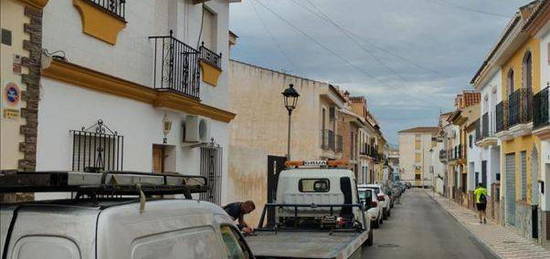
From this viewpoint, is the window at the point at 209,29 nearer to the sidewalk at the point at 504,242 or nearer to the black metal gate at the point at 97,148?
the black metal gate at the point at 97,148

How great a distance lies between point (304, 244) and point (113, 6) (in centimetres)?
436

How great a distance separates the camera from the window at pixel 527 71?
20.6 metres

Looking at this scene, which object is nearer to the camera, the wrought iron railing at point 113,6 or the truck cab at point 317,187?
the wrought iron railing at point 113,6

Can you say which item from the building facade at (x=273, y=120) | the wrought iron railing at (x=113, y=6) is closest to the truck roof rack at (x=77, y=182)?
the wrought iron railing at (x=113, y=6)

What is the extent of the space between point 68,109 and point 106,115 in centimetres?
103

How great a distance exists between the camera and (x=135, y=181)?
362cm

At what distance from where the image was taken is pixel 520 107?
67.7ft

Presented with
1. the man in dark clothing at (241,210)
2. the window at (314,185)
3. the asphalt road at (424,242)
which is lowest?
the asphalt road at (424,242)

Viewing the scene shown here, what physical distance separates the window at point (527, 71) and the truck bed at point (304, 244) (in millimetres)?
13254

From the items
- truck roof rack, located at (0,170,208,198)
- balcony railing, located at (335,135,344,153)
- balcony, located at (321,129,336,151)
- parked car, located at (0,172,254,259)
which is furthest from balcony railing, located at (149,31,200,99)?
balcony railing, located at (335,135,344,153)

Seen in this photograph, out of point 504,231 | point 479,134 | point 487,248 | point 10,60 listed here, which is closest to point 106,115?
point 10,60

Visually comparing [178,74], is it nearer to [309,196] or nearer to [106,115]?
[106,115]

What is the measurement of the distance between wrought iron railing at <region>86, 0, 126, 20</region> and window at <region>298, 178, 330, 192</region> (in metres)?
5.92

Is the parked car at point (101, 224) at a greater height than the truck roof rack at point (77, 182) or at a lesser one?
lesser
